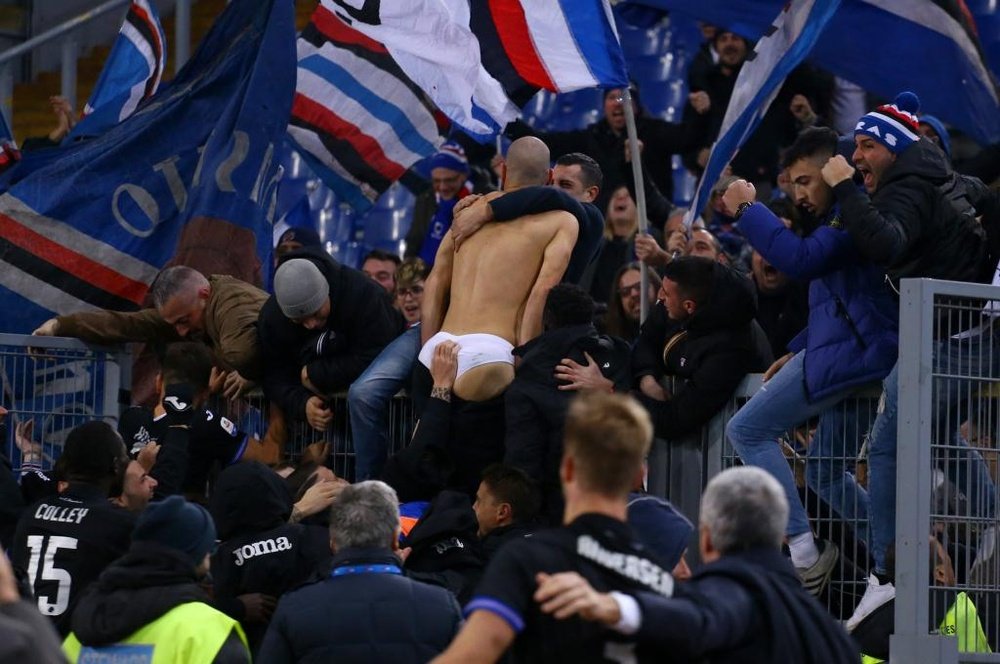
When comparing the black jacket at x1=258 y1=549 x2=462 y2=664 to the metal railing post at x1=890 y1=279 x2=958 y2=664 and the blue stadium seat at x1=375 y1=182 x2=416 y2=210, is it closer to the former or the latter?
the metal railing post at x1=890 y1=279 x2=958 y2=664

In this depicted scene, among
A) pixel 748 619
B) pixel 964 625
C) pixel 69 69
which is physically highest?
pixel 69 69

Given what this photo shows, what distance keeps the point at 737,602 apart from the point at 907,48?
6607 mm

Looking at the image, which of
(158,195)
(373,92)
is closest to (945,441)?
(158,195)

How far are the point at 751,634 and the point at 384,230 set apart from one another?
1172cm

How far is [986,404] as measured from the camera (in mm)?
8070

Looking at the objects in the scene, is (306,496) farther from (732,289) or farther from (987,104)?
(987,104)

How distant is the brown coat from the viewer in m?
9.97

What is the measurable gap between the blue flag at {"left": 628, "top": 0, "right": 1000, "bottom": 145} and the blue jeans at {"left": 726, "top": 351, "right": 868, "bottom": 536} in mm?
2977

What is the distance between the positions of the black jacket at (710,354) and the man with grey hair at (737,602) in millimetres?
3343

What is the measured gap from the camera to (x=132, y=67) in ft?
42.4

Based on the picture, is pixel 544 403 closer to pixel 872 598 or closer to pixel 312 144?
pixel 872 598

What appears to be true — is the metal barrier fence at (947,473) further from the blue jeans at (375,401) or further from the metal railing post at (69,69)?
the metal railing post at (69,69)

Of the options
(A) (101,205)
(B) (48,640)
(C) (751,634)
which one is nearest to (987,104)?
(A) (101,205)

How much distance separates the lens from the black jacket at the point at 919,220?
25.7 feet
